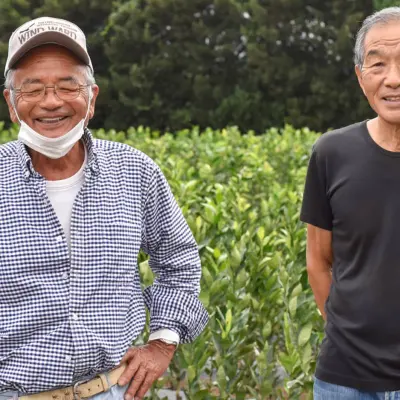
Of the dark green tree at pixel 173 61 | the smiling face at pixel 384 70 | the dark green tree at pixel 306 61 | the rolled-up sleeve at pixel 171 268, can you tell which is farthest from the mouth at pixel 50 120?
the dark green tree at pixel 173 61

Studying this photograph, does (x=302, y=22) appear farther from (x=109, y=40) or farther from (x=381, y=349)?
(x=381, y=349)

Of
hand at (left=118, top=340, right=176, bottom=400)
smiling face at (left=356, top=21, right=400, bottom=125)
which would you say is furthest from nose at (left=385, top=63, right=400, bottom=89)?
hand at (left=118, top=340, right=176, bottom=400)

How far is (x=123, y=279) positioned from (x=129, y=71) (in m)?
27.4

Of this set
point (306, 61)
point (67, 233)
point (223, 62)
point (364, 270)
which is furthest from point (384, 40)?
point (223, 62)

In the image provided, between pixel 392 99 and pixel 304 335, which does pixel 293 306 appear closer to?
pixel 304 335

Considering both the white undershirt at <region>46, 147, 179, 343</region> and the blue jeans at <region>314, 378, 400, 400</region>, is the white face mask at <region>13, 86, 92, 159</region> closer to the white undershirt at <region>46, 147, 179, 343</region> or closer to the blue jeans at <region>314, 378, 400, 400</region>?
the white undershirt at <region>46, 147, 179, 343</region>

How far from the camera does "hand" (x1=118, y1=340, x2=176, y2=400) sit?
9.42 feet

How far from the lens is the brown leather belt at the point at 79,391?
2.67 meters

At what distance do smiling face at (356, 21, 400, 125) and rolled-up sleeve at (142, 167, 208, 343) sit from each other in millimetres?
686

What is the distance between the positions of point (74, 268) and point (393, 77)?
105 centimetres

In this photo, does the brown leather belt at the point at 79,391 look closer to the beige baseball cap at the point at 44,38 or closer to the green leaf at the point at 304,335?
the beige baseball cap at the point at 44,38

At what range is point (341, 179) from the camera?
9.10 ft

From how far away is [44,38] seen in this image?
9.03 ft

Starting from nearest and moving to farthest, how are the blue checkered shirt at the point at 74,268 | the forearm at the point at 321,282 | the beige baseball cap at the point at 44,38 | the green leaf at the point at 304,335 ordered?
the blue checkered shirt at the point at 74,268 → the beige baseball cap at the point at 44,38 → the forearm at the point at 321,282 → the green leaf at the point at 304,335
